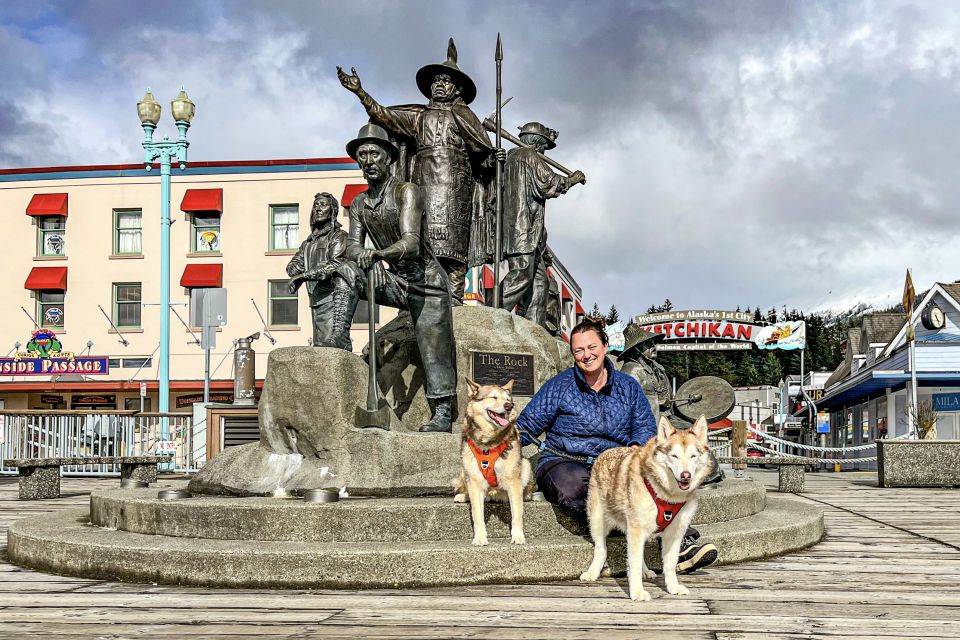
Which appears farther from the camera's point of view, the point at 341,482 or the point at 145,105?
the point at 145,105

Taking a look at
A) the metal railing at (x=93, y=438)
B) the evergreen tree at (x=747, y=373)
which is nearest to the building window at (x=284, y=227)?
the metal railing at (x=93, y=438)

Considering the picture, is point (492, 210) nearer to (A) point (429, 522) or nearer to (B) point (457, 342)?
(B) point (457, 342)

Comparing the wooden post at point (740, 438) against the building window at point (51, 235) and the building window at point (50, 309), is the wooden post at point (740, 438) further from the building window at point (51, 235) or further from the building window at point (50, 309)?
the building window at point (51, 235)

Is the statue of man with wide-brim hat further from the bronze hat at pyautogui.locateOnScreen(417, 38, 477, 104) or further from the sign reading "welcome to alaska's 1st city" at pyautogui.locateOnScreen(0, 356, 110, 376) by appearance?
the sign reading "welcome to alaska's 1st city" at pyautogui.locateOnScreen(0, 356, 110, 376)

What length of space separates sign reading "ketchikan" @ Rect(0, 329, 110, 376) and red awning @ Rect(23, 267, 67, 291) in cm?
157

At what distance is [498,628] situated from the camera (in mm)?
4078

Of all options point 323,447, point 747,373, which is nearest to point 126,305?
point 323,447

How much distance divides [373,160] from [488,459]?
3.28 metres

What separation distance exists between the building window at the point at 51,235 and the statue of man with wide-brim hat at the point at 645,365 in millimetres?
26816

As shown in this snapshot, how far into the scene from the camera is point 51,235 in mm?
32281

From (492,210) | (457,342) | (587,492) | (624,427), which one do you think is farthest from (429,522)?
(492,210)

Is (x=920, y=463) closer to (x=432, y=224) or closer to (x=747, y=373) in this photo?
(x=432, y=224)

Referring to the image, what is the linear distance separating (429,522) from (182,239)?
93.0 feet

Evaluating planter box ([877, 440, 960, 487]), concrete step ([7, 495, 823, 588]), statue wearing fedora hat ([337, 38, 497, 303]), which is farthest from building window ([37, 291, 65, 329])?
concrete step ([7, 495, 823, 588])
